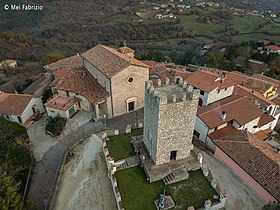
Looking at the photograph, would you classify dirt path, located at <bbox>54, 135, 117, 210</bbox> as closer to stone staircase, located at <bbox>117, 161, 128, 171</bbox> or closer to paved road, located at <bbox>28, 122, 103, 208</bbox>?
paved road, located at <bbox>28, 122, 103, 208</bbox>

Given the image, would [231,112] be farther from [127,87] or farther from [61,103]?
[61,103]

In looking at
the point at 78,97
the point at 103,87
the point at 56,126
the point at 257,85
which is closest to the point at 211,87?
the point at 257,85

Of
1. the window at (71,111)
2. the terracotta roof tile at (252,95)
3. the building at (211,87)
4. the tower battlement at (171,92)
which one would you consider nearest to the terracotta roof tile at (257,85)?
the terracotta roof tile at (252,95)

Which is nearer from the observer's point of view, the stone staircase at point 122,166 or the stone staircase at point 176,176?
the stone staircase at point 176,176

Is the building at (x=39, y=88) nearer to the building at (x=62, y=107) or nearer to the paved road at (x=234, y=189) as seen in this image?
the building at (x=62, y=107)

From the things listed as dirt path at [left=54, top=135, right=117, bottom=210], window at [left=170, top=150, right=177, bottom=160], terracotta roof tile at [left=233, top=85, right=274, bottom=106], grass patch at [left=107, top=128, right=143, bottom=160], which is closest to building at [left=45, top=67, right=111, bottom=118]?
grass patch at [left=107, top=128, right=143, bottom=160]

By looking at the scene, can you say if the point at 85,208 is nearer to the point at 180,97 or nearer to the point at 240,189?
the point at 180,97
